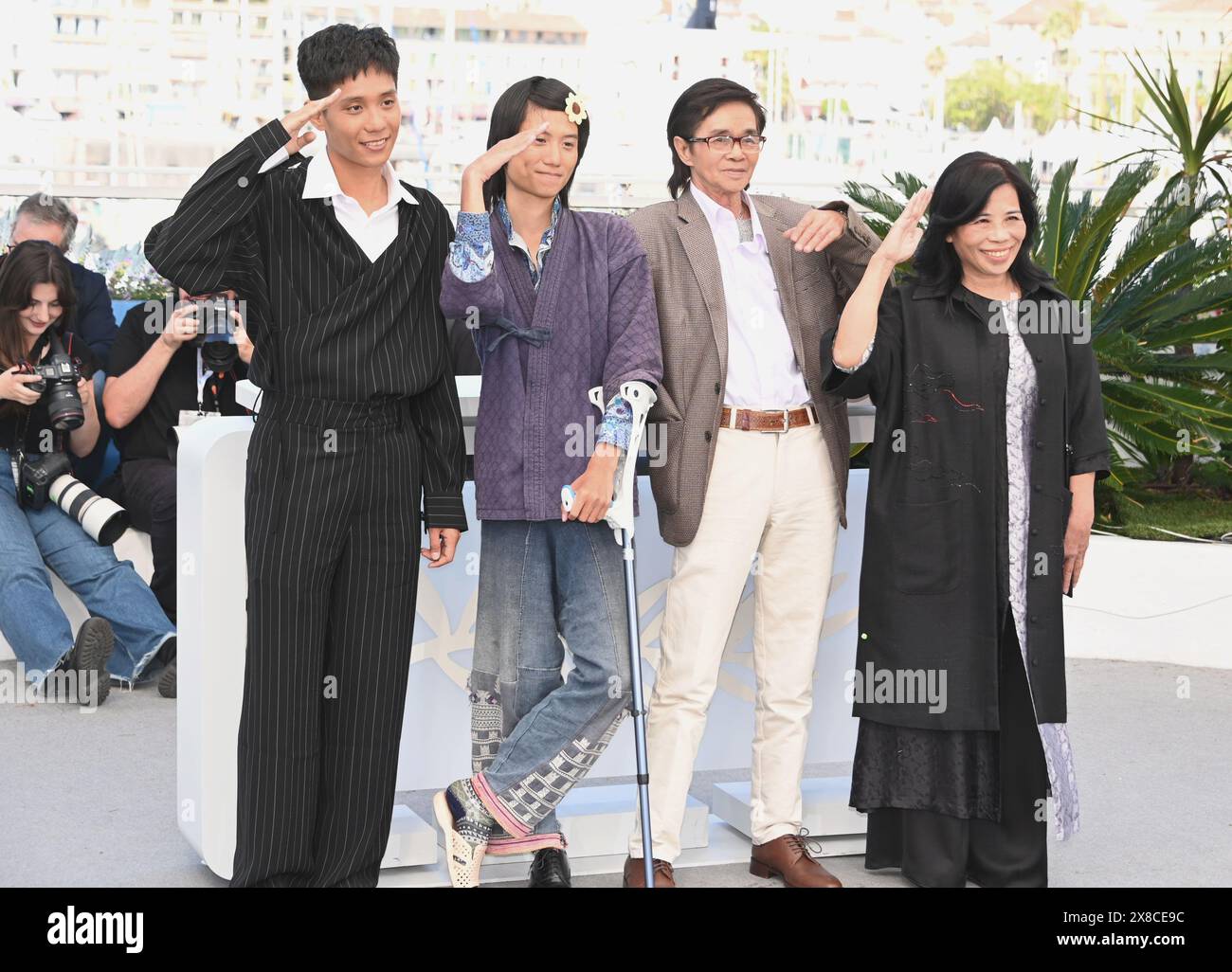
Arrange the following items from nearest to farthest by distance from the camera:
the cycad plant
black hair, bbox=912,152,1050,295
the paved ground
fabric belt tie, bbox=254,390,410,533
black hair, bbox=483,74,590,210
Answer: fabric belt tie, bbox=254,390,410,533
black hair, bbox=483,74,590,210
black hair, bbox=912,152,1050,295
the paved ground
the cycad plant

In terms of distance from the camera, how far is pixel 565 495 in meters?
3.45

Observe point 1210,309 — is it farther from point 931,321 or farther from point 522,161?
point 522,161

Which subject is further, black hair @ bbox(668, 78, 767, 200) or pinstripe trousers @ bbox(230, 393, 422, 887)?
black hair @ bbox(668, 78, 767, 200)

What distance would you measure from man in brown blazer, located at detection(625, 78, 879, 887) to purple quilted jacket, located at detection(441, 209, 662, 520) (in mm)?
177

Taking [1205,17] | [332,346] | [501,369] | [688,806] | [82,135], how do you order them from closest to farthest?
A: 1. [332,346]
2. [501,369]
3. [688,806]
4. [82,135]
5. [1205,17]

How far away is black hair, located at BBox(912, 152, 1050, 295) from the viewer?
3.75 m

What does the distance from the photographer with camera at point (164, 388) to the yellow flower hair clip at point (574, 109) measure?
2.66m

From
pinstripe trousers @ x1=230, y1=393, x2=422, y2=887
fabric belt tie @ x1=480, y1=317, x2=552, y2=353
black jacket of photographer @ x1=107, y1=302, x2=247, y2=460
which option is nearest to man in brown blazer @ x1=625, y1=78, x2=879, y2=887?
fabric belt tie @ x1=480, y1=317, x2=552, y2=353

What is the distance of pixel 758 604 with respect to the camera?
154 inches

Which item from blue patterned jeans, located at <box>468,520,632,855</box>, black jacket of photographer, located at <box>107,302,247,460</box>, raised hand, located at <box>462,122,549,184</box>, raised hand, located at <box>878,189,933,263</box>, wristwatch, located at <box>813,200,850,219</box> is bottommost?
blue patterned jeans, located at <box>468,520,632,855</box>

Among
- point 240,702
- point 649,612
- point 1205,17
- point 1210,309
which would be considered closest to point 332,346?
point 240,702

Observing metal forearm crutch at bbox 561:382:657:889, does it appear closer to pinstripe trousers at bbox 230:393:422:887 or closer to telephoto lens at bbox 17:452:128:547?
pinstripe trousers at bbox 230:393:422:887

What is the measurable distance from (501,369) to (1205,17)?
88.7 feet

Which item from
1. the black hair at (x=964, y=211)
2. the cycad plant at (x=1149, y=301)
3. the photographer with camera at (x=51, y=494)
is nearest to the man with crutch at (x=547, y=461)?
the black hair at (x=964, y=211)
